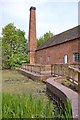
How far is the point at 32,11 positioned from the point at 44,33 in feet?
62.2

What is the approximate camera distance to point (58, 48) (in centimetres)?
2498

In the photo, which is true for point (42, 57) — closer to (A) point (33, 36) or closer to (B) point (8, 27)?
(A) point (33, 36)

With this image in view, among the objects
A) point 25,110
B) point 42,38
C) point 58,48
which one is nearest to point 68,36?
point 58,48

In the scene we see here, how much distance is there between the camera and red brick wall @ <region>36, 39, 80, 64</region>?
21188mm

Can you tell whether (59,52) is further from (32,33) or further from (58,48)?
(32,33)

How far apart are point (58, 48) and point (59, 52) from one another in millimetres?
615

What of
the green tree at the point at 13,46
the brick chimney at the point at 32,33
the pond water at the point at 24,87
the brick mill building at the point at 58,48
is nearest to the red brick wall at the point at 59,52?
the brick mill building at the point at 58,48

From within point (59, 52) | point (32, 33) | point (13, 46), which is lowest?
point (59, 52)

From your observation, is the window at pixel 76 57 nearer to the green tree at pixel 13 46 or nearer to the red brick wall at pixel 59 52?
the red brick wall at pixel 59 52

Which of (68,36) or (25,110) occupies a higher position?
(68,36)

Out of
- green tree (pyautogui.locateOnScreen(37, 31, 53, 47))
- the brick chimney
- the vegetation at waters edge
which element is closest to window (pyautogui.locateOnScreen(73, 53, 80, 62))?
the brick chimney

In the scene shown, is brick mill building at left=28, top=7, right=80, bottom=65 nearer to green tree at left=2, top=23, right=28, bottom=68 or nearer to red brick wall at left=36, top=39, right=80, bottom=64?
red brick wall at left=36, top=39, right=80, bottom=64

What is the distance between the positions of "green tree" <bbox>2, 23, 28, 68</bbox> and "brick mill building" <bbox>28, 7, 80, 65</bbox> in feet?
10.4

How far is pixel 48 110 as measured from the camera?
13.2 ft
